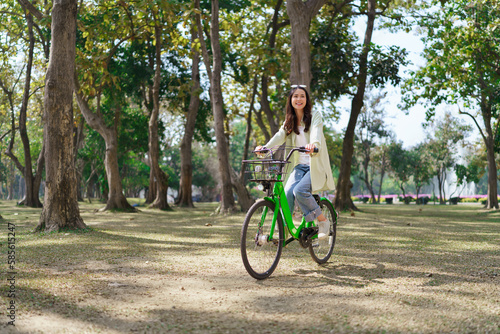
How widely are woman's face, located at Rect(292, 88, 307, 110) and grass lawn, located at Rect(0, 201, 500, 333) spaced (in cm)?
193

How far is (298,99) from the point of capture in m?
5.50

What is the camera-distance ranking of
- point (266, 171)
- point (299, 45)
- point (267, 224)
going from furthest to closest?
point (299, 45) → point (267, 224) → point (266, 171)

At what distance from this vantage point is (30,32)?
2202cm

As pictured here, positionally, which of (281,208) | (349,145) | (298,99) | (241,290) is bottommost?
(241,290)

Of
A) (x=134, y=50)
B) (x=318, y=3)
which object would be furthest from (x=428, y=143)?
(x=318, y=3)

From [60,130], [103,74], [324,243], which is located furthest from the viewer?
[103,74]

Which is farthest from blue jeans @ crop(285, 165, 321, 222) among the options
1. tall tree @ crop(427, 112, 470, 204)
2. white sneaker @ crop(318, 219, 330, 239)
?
tall tree @ crop(427, 112, 470, 204)

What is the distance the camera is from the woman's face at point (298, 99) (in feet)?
18.1

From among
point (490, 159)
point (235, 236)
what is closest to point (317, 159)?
point (235, 236)

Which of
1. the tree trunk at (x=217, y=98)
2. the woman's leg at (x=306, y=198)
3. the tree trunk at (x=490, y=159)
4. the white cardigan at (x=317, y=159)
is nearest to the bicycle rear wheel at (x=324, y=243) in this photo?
the woman's leg at (x=306, y=198)

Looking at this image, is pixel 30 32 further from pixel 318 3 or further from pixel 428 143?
pixel 428 143

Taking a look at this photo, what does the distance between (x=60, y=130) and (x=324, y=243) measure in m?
5.82

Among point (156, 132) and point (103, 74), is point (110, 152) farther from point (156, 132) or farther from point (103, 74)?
point (103, 74)

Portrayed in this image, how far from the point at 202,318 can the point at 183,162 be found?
1962 centimetres
